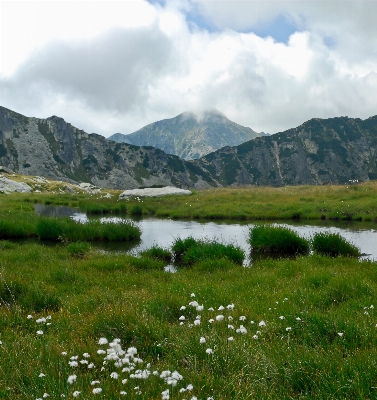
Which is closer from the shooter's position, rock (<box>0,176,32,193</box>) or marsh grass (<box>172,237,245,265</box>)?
marsh grass (<box>172,237,245,265</box>)

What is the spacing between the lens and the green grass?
15.1 feet

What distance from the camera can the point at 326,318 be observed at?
23.1 ft

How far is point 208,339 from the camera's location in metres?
5.82

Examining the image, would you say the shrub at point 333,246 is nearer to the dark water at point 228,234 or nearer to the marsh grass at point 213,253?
the dark water at point 228,234

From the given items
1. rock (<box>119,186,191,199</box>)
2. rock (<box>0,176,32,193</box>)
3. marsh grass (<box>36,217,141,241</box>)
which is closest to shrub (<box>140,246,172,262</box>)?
marsh grass (<box>36,217,141,241</box>)

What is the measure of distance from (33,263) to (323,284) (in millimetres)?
11567

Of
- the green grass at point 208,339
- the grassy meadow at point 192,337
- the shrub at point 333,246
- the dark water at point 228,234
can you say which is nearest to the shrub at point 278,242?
the dark water at point 228,234

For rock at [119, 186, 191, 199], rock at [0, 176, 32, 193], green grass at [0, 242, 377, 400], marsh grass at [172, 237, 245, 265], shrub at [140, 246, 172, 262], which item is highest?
rock at [0, 176, 32, 193]

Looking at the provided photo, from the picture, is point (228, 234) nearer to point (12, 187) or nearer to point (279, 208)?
point (279, 208)

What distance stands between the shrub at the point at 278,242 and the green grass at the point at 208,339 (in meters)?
9.10

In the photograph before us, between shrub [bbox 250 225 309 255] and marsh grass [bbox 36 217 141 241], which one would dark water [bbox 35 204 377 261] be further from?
marsh grass [bbox 36 217 141 241]

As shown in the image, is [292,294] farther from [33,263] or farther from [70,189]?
[70,189]

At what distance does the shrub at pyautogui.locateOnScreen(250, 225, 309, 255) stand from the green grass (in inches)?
358

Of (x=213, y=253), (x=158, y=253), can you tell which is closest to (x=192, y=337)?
(x=213, y=253)
